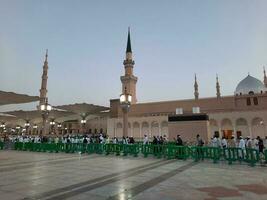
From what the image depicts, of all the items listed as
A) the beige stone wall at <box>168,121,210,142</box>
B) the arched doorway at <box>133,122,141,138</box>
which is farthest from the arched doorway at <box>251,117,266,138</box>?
the beige stone wall at <box>168,121,210,142</box>

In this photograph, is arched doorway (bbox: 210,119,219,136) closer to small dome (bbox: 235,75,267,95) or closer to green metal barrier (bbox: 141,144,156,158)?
small dome (bbox: 235,75,267,95)

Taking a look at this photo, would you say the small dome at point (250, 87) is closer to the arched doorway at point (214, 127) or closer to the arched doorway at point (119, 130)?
the arched doorway at point (214, 127)

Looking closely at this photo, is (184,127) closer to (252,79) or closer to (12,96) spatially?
(12,96)

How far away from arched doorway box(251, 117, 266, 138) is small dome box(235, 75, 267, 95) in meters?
10.4

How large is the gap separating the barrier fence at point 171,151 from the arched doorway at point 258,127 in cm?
2742

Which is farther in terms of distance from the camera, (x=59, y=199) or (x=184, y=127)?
(x=184, y=127)

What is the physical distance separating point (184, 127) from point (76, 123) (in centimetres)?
5536

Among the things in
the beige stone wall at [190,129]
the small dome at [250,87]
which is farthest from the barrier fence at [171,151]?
the small dome at [250,87]

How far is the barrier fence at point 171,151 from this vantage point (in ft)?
35.9

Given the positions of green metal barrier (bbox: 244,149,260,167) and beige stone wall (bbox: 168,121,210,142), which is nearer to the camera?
green metal barrier (bbox: 244,149,260,167)

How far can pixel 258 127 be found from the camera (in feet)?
120

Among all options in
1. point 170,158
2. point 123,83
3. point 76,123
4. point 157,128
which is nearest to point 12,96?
point 170,158

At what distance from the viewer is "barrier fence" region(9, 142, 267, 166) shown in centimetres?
1095

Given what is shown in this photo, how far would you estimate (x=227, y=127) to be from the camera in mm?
38375
